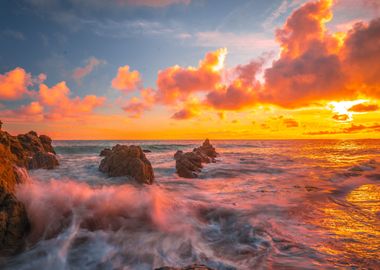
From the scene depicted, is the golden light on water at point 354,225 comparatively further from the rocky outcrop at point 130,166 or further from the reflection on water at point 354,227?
the rocky outcrop at point 130,166

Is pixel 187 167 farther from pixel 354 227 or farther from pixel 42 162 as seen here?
pixel 354 227

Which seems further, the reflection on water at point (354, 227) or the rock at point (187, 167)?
the rock at point (187, 167)

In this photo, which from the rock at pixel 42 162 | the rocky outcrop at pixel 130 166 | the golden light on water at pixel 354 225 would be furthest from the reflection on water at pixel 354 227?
the rock at pixel 42 162

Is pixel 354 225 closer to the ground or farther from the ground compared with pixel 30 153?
closer to the ground

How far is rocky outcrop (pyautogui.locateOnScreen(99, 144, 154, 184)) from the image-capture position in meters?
15.8

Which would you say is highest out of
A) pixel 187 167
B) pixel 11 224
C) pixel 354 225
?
pixel 11 224

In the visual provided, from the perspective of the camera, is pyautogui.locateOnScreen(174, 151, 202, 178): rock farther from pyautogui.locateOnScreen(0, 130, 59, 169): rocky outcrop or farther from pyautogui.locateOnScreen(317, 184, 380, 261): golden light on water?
pyautogui.locateOnScreen(317, 184, 380, 261): golden light on water

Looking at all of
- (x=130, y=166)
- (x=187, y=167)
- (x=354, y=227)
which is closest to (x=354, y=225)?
(x=354, y=227)

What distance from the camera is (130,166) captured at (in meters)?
16.2

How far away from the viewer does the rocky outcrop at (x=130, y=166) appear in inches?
620

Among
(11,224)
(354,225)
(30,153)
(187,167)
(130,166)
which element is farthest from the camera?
(30,153)

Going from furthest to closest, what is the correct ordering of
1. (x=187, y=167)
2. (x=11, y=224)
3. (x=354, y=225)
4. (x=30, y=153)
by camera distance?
1. (x=30, y=153)
2. (x=187, y=167)
3. (x=354, y=225)
4. (x=11, y=224)

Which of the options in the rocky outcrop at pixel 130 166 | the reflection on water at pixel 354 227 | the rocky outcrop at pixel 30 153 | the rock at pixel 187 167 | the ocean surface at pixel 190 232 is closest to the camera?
the ocean surface at pixel 190 232

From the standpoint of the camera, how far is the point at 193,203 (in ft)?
38.8
